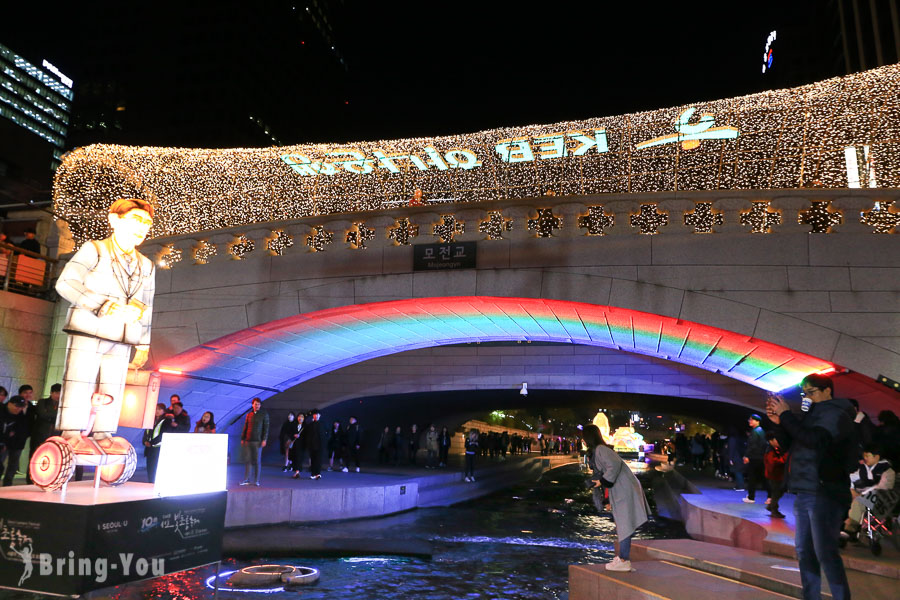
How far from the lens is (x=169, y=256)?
50.2 feet

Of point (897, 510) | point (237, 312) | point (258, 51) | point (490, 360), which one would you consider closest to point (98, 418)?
point (897, 510)

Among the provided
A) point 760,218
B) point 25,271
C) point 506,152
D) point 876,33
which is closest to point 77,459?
point 506,152

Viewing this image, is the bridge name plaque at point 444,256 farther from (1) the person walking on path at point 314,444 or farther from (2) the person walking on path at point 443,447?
(2) the person walking on path at point 443,447

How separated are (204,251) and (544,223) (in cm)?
818

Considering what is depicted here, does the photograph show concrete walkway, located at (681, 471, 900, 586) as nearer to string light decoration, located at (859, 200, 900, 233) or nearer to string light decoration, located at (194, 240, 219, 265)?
string light decoration, located at (859, 200, 900, 233)

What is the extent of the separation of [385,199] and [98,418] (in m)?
10.6

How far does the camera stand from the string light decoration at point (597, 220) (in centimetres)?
1221

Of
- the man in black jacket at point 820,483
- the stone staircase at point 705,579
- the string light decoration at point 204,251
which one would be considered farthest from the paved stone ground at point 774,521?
the string light decoration at point 204,251

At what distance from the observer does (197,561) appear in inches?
186

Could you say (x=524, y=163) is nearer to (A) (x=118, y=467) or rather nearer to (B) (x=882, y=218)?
(B) (x=882, y=218)

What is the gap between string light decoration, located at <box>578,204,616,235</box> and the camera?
12.2m

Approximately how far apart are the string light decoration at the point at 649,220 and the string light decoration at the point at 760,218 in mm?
1392

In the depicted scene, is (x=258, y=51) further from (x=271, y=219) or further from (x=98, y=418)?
(x=98, y=418)

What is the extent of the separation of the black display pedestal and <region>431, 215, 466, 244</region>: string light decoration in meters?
9.30
